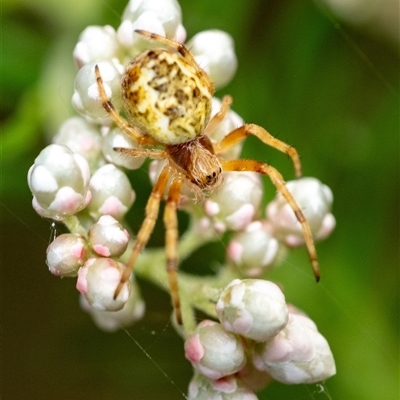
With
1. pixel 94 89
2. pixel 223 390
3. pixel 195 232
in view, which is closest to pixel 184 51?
pixel 94 89

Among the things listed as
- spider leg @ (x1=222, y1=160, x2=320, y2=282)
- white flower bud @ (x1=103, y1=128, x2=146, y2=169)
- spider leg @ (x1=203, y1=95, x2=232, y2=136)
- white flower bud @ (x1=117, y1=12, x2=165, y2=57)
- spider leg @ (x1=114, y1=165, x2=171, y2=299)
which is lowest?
spider leg @ (x1=114, y1=165, x2=171, y2=299)

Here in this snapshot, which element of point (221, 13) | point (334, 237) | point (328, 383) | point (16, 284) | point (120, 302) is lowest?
point (16, 284)

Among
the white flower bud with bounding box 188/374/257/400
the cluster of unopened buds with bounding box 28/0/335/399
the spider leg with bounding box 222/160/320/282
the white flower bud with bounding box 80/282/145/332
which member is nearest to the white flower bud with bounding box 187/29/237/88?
the cluster of unopened buds with bounding box 28/0/335/399

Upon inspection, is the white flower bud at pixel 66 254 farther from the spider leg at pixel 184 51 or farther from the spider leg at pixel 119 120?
the spider leg at pixel 184 51

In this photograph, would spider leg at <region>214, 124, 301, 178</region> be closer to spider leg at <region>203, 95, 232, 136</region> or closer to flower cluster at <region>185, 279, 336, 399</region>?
spider leg at <region>203, 95, 232, 136</region>

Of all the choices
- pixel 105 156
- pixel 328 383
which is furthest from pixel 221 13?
pixel 328 383

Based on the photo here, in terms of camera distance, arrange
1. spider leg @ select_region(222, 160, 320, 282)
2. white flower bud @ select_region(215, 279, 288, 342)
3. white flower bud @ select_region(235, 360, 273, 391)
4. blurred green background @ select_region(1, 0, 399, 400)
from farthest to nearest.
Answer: blurred green background @ select_region(1, 0, 399, 400) → spider leg @ select_region(222, 160, 320, 282) → white flower bud @ select_region(235, 360, 273, 391) → white flower bud @ select_region(215, 279, 288, 342)

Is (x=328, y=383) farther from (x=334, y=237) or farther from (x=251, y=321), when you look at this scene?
(x=251, y=321)
